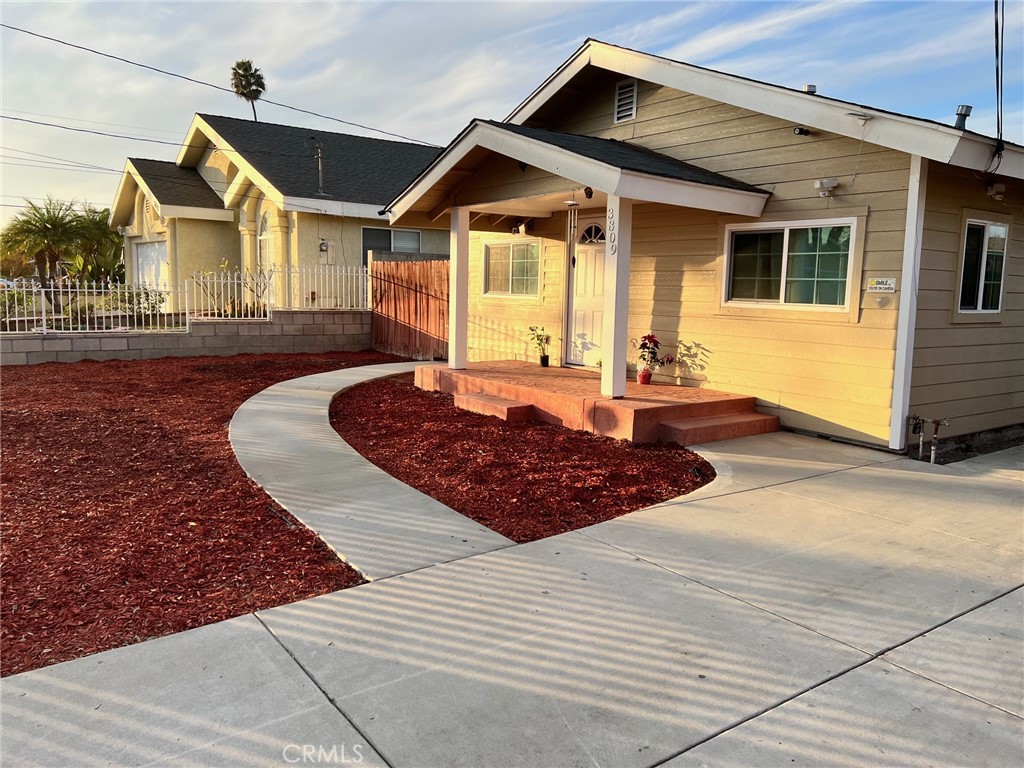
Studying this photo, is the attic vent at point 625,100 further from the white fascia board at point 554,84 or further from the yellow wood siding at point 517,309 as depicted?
the yellow wood siding at point 517,309

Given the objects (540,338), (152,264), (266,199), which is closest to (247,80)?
(152,264)

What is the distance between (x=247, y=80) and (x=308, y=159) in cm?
2810

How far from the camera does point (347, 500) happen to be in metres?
5.03

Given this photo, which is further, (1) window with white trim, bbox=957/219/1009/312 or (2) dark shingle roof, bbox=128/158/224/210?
(2) dark shingle roof, bbox=128/158/224/210

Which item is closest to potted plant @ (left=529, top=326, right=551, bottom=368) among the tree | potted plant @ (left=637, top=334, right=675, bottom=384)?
potted plant @ (left=637, top=334, right=675, bottom=384)

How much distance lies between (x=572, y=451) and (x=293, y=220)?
1278 cm

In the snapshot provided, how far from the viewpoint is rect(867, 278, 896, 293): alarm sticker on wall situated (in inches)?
261

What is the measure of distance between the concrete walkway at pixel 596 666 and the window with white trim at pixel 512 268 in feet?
23.0

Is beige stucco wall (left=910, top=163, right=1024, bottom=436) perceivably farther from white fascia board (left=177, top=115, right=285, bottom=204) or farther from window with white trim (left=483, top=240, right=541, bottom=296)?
white fascia board (left=177, top=115, right=285, bottom=204)

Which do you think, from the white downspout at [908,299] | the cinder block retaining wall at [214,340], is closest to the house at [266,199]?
the cinder block retaining wall at [214,340]

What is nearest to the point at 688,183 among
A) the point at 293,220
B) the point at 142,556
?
the point at 142,556

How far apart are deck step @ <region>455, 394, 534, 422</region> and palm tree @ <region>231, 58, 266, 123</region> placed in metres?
39.3

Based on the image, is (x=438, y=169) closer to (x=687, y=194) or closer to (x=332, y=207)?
(x=687, y=194)

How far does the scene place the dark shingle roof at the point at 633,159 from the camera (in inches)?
276
